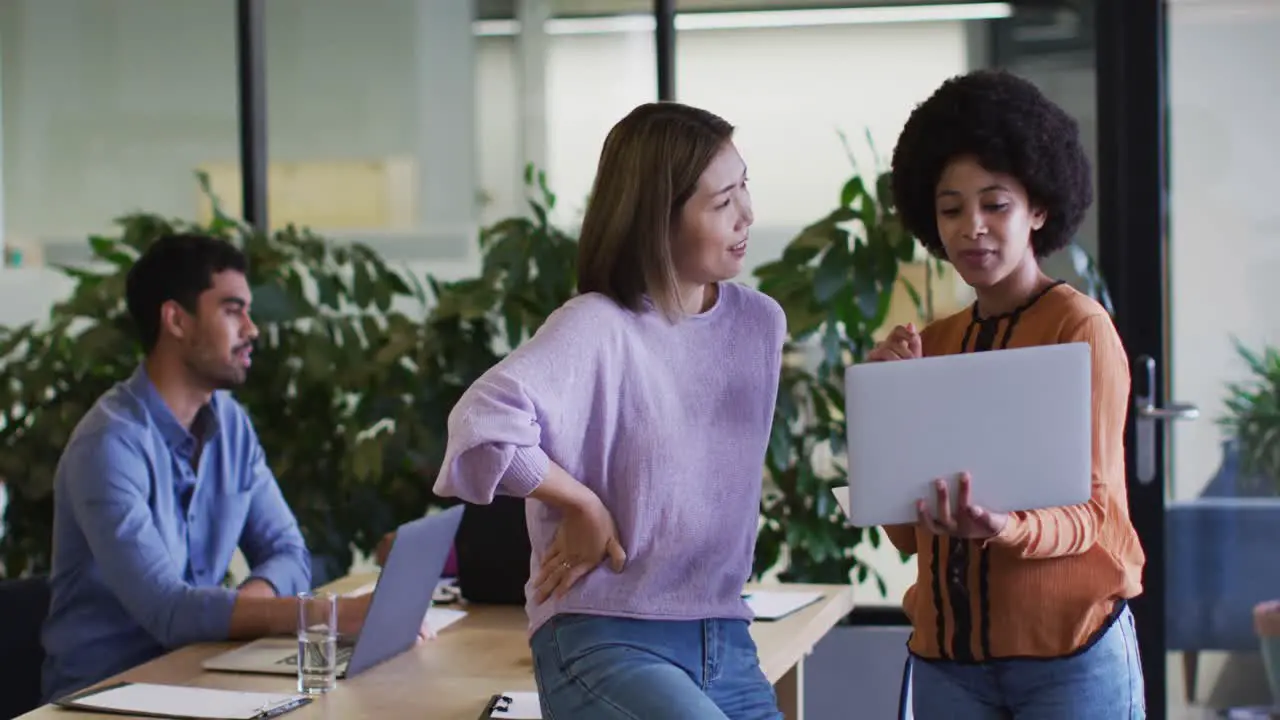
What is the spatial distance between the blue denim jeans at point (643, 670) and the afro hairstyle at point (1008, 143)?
0.59 meters

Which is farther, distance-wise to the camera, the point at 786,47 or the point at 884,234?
the point at 786,47

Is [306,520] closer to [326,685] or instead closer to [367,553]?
[367,553]

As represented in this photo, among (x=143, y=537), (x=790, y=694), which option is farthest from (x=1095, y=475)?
(x=143, y=537)

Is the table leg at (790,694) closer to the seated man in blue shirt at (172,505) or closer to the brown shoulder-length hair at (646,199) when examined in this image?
the seated man in blue shirt at (172,505)

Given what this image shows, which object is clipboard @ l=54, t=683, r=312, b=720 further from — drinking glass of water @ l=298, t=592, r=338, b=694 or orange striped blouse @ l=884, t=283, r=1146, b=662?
orange striped blouse @ l=884, t=283, r=1146, b=662

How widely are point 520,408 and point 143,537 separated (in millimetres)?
1300

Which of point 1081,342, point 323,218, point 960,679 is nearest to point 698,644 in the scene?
point 960,679

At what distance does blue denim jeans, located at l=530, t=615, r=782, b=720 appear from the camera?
62.4 inches

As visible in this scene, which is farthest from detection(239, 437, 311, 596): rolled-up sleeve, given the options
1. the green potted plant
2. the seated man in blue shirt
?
the green potted plant

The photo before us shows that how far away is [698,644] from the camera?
1.68m

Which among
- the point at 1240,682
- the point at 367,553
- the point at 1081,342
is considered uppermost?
the point at 1081,342

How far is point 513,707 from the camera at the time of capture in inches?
78.7

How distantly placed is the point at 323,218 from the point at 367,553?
1.00 meters

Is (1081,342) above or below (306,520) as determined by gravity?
above
